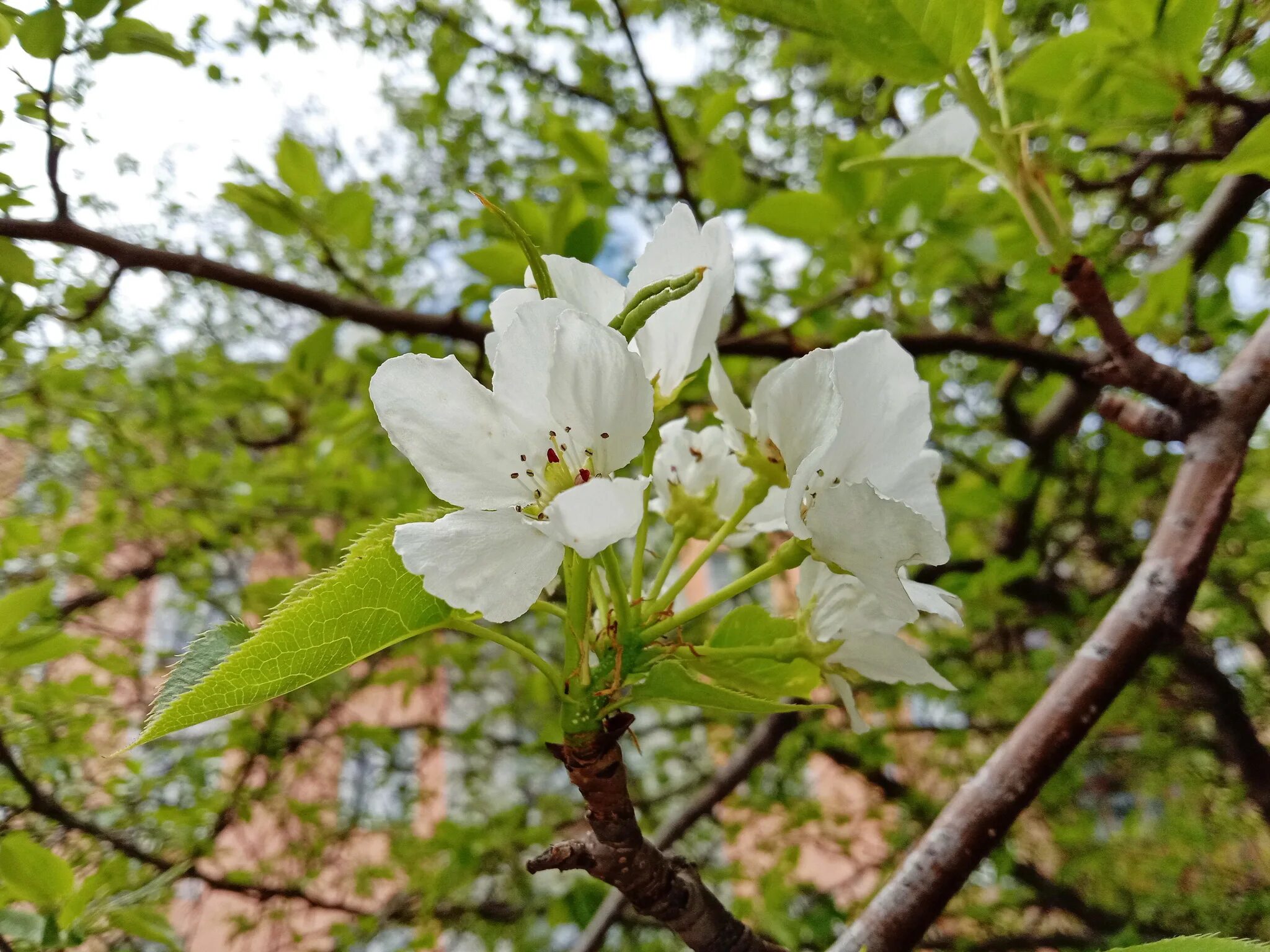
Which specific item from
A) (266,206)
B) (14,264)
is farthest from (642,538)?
(266,206)

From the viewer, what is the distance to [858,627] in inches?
18.0

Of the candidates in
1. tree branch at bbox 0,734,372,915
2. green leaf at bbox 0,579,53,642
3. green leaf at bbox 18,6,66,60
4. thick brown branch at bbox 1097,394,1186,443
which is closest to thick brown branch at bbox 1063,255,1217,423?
thick brown branch at bbox 1097,394,1186,443

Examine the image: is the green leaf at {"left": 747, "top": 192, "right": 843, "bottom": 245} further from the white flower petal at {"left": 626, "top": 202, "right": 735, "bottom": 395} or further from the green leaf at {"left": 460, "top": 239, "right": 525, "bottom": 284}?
the white flower petal at {"left": 626, "top": 202, "right": 735, "bottom": 395}

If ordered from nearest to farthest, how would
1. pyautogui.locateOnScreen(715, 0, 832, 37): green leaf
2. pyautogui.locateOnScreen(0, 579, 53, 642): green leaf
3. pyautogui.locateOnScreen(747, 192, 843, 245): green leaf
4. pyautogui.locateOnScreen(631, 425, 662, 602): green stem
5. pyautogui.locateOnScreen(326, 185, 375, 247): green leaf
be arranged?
pyautogui.locateOnScreen(631, 425, 662, 602): green stem, pyautogui.locateOnScreen(715, 0, 832, 37): green leaf, pyautogui.locateOnScreen(0, 579, 53, 642): green leaf, pyautogui.locateOnScreen(747, 192, 843, 245): green leaf, pyautogui.locateOnScreen(326, 185, 375, 247): green leaf

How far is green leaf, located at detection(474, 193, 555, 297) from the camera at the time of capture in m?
0.33

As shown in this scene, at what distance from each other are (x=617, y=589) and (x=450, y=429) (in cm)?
12

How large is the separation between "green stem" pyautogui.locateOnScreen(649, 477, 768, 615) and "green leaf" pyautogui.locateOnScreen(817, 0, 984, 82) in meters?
0.32

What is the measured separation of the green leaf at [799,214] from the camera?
88cm

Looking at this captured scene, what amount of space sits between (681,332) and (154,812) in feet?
4.07

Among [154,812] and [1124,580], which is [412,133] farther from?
[1124,580]

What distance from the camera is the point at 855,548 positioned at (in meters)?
0.38

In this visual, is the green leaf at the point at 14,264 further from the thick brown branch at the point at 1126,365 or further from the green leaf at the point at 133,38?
the thick brown branch at the point at 1126,365

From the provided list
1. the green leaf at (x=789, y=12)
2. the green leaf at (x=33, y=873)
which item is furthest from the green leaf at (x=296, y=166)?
the green leaf at (x=33, y=873)

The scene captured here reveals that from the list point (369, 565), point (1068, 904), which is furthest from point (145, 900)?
point (1068, 904)
